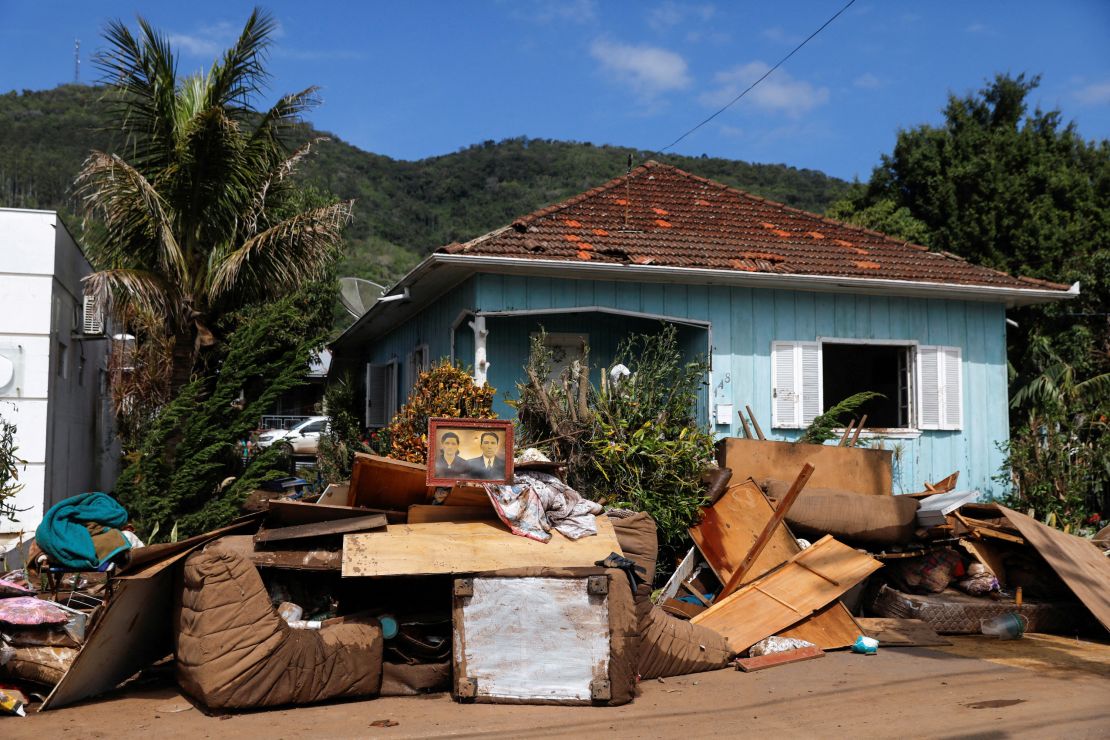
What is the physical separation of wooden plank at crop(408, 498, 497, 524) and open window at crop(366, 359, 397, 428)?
8.89 meters

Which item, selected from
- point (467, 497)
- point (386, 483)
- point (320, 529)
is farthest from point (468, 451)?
point (320, 529)

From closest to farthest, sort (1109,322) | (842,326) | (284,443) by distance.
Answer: (284,443) → (842,326) → (1109,322)

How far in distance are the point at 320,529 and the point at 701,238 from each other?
693 cm

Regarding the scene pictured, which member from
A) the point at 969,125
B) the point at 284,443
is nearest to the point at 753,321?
the point at 284,443

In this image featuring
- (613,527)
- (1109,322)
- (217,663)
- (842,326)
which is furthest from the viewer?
(1109,322)

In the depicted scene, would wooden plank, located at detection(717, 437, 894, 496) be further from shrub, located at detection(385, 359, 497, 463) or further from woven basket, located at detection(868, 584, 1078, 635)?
shrub, located at detection(385, 359, 497, 463)

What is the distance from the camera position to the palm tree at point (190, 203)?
10.5 metres

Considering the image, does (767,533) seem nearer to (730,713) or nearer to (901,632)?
(901,632)

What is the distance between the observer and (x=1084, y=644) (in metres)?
7.69

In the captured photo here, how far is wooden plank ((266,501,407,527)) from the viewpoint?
633 cm

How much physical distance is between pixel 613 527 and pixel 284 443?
4.74 m

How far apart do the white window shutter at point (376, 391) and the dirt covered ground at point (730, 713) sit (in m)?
9.82

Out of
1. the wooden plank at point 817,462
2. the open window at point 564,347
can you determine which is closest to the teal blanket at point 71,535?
the open window at point 564,347

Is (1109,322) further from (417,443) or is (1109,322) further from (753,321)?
(417,443)
